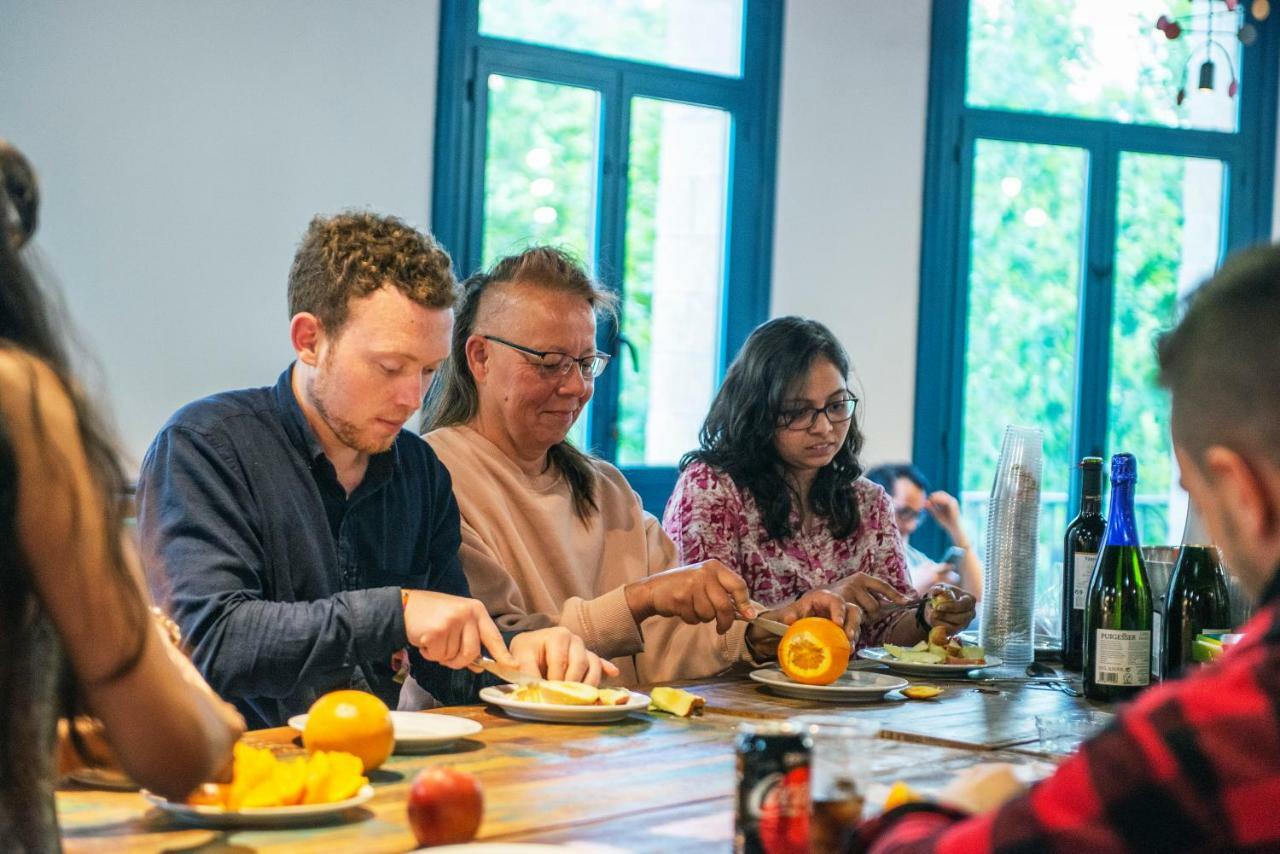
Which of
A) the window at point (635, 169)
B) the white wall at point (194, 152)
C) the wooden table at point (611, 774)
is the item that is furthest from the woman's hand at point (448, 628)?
the window at point (635, 169)

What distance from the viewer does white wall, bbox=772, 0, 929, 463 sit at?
5.56 m

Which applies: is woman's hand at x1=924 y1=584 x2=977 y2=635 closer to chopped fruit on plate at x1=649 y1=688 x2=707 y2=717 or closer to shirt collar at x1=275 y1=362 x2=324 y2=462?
chopped fruit on plate at x1=649 y1=688 x2=707 y2=717

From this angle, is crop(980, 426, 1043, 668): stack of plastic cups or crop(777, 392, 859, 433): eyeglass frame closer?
crop(980, 426, 1043, 668): stack of plastic cups

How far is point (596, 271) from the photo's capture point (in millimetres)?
5086

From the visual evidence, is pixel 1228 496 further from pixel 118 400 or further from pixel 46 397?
pixel 118 400

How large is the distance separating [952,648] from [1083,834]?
1.71m

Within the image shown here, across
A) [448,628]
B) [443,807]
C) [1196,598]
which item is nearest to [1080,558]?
[1196,598]

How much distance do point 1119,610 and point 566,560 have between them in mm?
983

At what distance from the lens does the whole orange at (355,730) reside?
60.7 inches

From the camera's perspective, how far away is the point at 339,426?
2.22m

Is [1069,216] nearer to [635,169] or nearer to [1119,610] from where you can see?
[635,169]

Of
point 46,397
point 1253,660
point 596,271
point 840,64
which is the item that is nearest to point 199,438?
point 46,397

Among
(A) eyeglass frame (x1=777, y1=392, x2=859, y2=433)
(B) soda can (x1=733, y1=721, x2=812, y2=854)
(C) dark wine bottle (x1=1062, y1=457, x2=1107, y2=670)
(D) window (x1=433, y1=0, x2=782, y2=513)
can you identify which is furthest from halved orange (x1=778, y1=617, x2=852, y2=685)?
(D) window (x1=433, y1=0, x2=782, y2=513)

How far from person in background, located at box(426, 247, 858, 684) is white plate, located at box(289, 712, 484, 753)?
0.69m
